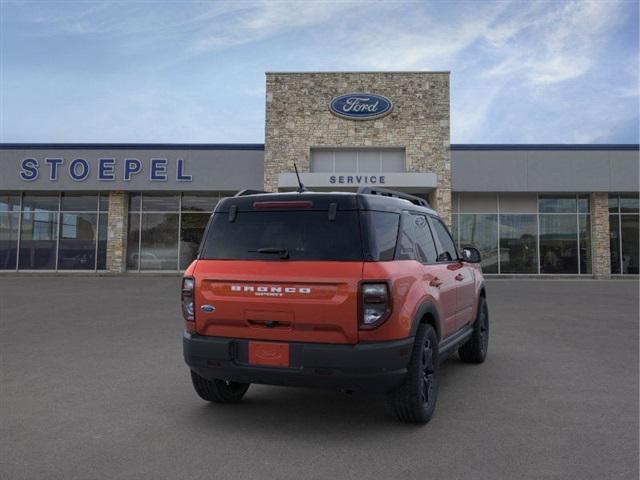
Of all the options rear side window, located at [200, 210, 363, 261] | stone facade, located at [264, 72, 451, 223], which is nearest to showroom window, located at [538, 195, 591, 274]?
stone facade, located at [264, 72, 451, 223]

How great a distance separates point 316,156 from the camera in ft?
74.6

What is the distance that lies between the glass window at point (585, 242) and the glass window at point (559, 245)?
224 millimetres

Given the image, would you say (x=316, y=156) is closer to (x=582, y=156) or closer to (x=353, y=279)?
(x=582, y=156)

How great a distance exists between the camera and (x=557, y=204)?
77.2 ft

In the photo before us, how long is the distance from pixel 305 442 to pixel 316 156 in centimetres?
1942

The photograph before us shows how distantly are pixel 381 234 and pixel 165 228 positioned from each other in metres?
21.1

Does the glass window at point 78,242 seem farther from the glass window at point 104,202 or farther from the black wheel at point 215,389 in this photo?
the black wheel at point 215,389

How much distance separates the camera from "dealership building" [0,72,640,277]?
2223 cm

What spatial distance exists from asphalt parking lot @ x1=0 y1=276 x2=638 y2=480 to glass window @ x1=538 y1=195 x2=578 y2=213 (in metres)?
16.3

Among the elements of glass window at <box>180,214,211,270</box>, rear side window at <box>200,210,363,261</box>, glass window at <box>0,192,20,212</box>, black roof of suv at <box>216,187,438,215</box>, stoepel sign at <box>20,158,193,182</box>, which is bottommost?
rear side window at <box>200,210,363,261</box>

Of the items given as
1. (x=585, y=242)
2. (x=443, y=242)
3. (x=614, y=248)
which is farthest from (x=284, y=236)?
(x=614, y=248)

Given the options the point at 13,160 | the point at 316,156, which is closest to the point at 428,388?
the point at 316,156

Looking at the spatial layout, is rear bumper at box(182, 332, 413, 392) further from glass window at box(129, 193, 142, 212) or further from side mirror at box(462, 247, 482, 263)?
glass window at box(129, 193, 142, 212)

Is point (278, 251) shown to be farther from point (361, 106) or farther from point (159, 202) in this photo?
point (159, 202)
